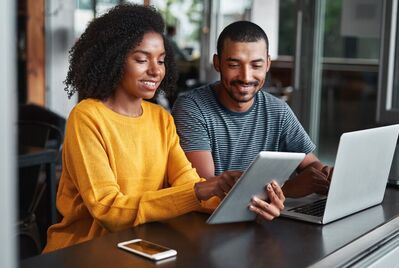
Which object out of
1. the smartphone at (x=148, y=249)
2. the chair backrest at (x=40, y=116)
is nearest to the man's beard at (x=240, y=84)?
the smartphone at (x=148, y=249)

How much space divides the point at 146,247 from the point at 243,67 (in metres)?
0.79

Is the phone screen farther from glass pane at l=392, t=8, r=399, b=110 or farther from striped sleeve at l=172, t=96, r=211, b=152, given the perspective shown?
glass pane at l=392, t=8, r=399, b=110

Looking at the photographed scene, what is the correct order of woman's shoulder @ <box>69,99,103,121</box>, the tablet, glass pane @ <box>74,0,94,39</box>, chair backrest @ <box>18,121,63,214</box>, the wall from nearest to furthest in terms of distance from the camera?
the wall, the tablet, woman's shoulder @ <box>69,99,103,121</box>, chair backrest @ <box>18,121,63,214</box>, glass pane @ <box>74,0,94,39</box>

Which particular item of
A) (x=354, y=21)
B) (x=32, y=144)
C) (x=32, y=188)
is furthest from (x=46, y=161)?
(x=354, y=21)

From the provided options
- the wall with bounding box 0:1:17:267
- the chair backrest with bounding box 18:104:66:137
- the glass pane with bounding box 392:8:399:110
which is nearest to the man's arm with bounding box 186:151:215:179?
the wall with bounding box 0:1:17:267

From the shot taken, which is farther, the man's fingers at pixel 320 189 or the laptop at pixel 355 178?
the man's fingers at pixel 320 189

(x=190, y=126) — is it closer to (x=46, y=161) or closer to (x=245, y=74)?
(x=245, y=74)

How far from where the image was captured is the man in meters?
1.84

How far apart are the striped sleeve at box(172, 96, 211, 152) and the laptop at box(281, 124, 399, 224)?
34cm

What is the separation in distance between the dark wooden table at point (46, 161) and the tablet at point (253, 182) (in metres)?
1.43

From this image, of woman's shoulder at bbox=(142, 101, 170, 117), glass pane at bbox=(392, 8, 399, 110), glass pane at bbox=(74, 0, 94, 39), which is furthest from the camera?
glass pane at bbox=(74, 0, 94, 39)

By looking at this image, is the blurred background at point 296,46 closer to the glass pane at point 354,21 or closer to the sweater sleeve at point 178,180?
the glass pane at point 354,21

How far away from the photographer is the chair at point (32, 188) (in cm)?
257

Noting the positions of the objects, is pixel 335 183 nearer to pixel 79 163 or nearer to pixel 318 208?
pixel 318 208
